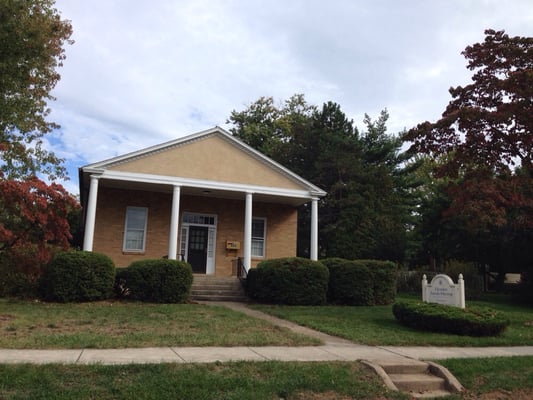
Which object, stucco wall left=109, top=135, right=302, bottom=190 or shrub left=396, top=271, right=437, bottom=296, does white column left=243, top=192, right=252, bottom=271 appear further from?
shrub left=396, top=271, right=437, bottom=296

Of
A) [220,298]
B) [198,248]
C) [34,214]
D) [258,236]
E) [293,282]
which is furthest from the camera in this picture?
[258,236]

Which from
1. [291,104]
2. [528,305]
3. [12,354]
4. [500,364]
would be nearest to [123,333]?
[12,354]

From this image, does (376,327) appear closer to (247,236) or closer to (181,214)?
(247,236)

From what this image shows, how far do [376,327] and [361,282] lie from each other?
17.6 feet

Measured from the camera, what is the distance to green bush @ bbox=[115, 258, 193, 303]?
14.7 meters

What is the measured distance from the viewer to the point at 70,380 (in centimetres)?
548

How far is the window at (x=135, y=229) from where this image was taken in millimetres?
20031

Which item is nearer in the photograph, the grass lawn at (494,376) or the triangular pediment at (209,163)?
the grass lawn at (494,376)

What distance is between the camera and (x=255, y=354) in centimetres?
747

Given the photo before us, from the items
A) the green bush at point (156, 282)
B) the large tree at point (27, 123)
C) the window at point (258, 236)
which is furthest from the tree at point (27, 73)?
the window at point (258, 236)

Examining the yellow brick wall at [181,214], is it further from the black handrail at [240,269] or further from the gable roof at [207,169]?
the gable roof at [207,169]

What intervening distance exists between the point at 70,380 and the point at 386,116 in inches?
1392

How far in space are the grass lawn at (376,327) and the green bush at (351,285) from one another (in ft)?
3.01

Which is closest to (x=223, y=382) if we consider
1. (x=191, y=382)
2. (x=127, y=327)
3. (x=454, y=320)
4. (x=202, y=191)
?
(x=191, y=382)
